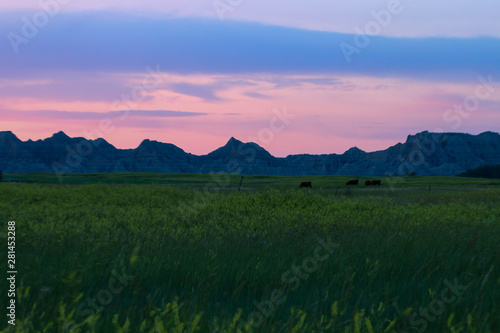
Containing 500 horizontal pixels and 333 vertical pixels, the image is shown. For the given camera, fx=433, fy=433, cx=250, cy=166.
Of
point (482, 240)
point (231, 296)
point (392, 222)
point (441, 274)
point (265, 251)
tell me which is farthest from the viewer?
point (392, 222)

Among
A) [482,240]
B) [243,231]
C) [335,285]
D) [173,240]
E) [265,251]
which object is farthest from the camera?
[243,231]

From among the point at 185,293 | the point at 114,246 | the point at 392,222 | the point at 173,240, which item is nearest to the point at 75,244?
the point at 114,246

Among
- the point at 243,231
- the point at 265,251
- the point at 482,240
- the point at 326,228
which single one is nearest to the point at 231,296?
the point at 265,251

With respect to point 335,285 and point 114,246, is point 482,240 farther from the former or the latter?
point 114,246

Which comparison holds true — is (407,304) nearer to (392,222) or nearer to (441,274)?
(441,274)

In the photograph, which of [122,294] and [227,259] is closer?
[122,294]

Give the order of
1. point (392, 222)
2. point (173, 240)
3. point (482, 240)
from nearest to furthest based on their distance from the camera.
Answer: point (173, 240) < point (482, 240) < point (392, 222)

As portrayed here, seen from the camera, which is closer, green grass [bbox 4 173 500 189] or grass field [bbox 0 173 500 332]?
grass field [bbox 0 173 500 332]

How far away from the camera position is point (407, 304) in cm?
530

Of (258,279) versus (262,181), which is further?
(262,181)

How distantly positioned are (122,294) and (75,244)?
8.42 feet

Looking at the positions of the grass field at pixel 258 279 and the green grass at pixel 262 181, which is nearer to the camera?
the grass field at pixel 258 279

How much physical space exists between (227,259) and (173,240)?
1.77m

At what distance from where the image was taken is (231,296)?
5645mm
